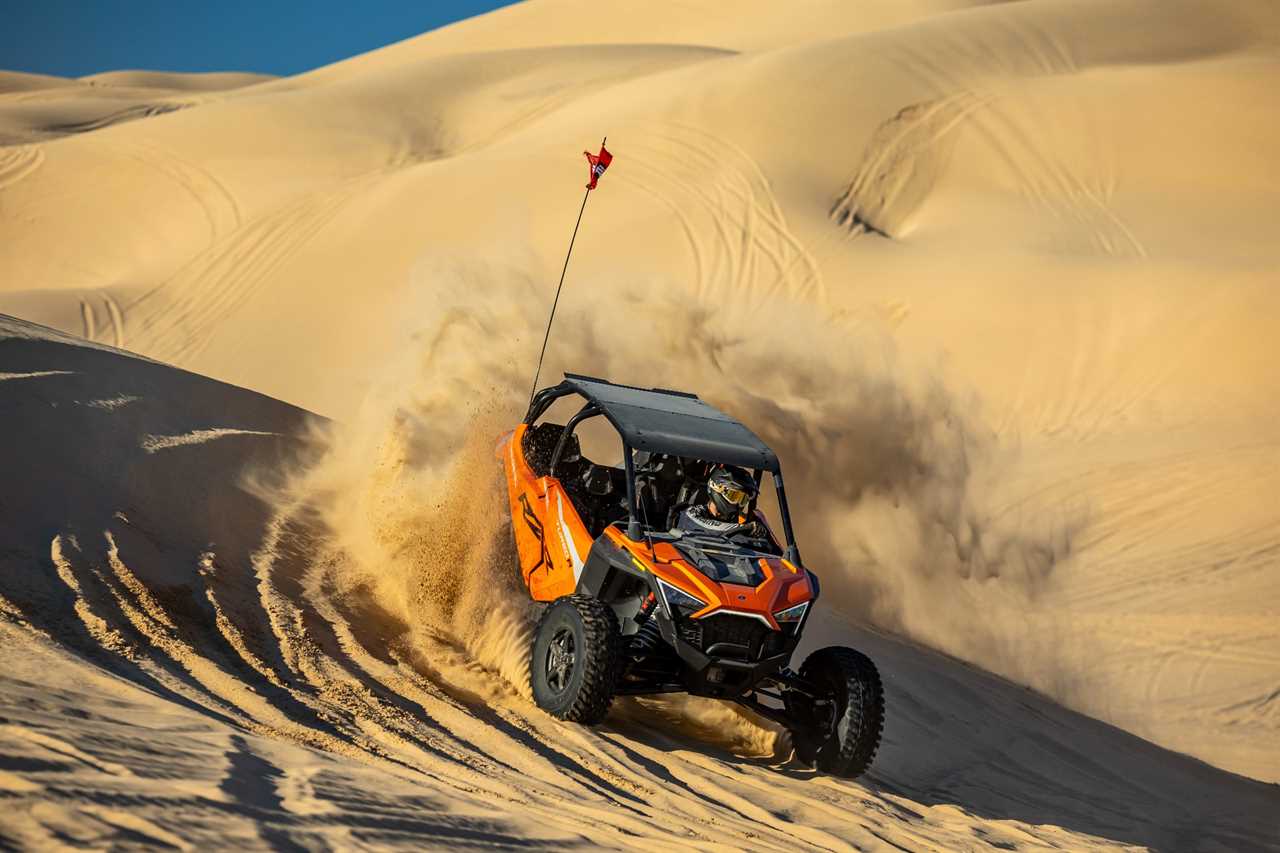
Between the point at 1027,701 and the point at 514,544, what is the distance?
176 inches

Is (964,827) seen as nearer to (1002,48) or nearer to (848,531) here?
(848,531)

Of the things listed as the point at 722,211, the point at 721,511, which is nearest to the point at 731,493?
the point at 721,511

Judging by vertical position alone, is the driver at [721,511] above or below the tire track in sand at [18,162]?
below

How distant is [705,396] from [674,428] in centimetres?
565

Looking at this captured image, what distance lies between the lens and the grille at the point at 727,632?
648cm

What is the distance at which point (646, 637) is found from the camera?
680 centimetres

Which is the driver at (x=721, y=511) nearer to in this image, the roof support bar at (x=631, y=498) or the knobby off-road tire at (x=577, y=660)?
the roof support bar at (x=631, y=498)

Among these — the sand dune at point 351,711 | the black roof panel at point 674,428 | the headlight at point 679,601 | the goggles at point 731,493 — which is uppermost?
the black roof panel at point 674,428

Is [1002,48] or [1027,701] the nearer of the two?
[1027,701]

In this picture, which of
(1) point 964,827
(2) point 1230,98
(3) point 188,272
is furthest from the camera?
(2) point 1230,98

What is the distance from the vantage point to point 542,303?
13461 mm

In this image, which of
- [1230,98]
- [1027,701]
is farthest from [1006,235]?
[1027,701]

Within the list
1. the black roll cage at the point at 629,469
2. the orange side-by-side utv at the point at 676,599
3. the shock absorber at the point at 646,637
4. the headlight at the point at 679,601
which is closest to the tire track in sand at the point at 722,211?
the black roll cage at the point at 629,469

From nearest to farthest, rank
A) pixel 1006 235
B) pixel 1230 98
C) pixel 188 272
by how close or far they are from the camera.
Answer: pixel 1006 235 → pixel 188 272 → pixel 1230 98
